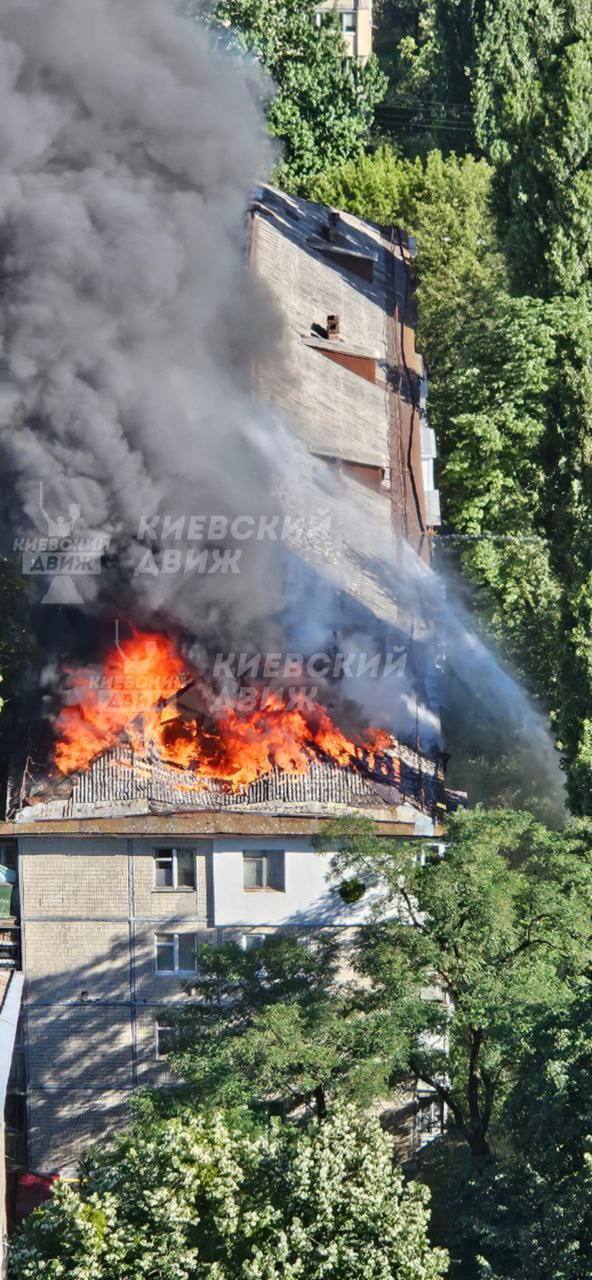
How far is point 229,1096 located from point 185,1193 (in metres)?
4.31

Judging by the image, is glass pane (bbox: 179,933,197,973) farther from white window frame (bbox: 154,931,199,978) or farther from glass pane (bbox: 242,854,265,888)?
glass pane (bbox: 242,854,265,888)

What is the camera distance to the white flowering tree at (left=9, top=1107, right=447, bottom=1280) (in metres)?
26.9

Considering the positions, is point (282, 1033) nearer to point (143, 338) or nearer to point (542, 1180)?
point (542, 1180)

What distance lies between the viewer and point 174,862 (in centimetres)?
3753

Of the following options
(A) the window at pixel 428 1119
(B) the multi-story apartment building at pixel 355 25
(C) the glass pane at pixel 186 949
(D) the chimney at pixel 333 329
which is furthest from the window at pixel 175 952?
(B) the multi-story apartment building at pixel 355 25

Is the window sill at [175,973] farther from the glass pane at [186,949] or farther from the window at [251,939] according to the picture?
the window at [251,939]

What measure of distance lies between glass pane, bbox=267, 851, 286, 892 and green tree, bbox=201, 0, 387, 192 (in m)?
28.3

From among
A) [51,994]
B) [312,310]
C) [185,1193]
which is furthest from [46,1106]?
[312,310]

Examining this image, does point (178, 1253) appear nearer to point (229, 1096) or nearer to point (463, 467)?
point (229, 1096)

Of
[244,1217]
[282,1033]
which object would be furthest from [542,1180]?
[282,1033]

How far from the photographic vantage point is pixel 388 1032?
106 feet

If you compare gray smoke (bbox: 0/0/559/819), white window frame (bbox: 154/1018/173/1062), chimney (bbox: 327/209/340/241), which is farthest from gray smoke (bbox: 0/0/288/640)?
chimney (bbox: 327/209/340/241)

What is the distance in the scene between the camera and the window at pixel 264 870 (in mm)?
37188

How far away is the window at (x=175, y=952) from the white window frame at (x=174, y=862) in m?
0.76
